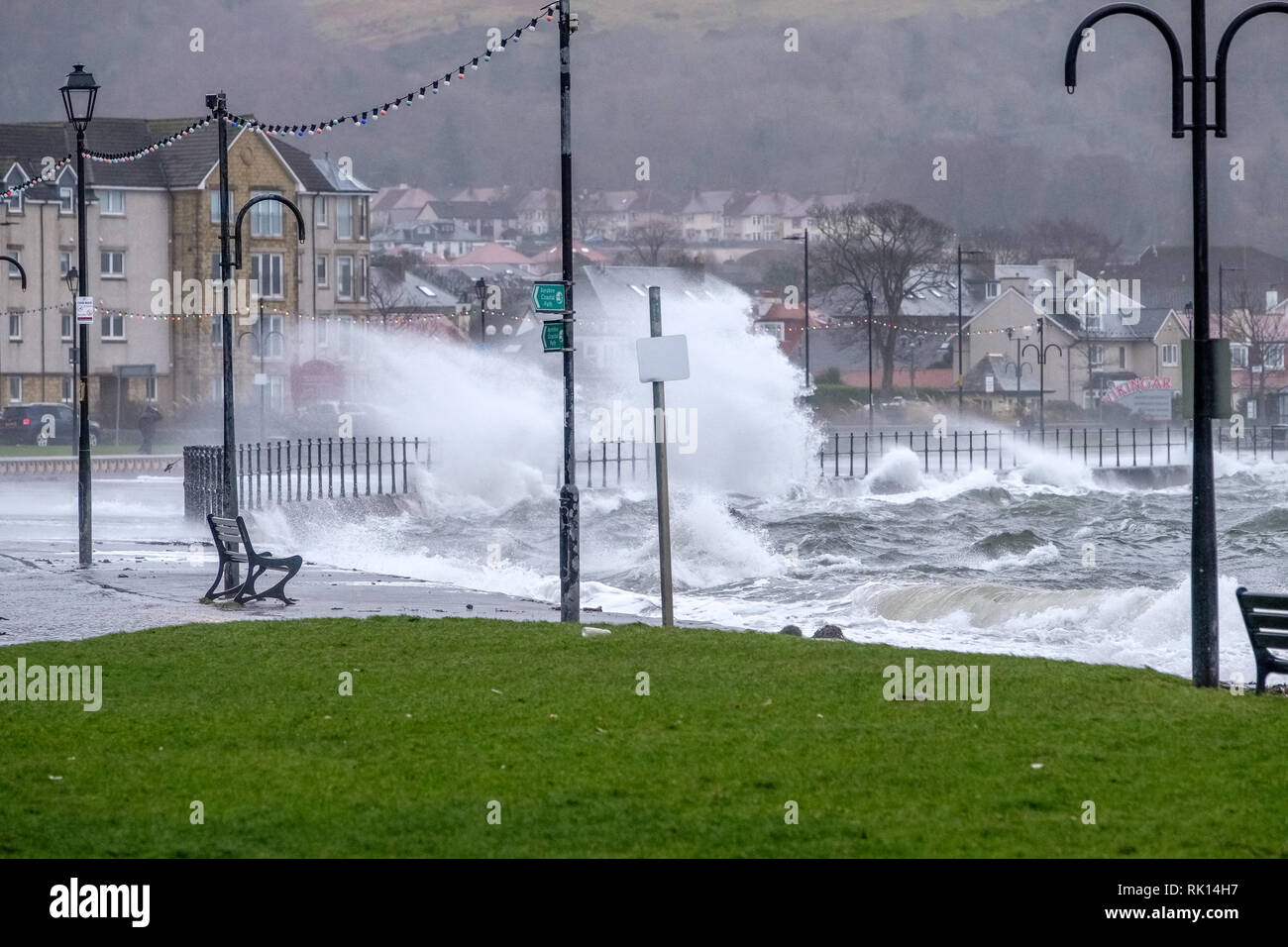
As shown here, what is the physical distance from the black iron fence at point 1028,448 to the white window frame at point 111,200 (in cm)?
3258

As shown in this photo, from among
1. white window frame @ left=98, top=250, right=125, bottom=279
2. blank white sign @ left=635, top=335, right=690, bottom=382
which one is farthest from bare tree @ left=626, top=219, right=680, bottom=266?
blank white sign @ left=635, top=335, right=690, bottom=382

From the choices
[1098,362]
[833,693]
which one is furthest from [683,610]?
[1098,362]

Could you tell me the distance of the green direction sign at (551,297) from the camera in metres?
16.1

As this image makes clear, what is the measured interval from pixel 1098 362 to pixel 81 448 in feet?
277

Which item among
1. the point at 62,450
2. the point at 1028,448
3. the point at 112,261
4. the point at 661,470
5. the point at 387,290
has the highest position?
the point at 387,290

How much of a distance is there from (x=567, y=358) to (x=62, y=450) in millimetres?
45761

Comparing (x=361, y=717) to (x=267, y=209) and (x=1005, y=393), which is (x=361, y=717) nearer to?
(x=267, y=209)

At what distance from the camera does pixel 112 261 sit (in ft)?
248

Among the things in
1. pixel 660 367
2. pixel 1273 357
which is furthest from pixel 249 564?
pixel 1273 357

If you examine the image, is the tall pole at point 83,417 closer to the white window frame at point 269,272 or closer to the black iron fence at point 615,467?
the black iron fence at point 615,467

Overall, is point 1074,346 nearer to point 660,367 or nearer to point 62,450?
point 62,450

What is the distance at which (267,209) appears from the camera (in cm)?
7662

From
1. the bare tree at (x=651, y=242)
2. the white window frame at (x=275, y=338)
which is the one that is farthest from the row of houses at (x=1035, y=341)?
the bare tree at (x=651, y=242)

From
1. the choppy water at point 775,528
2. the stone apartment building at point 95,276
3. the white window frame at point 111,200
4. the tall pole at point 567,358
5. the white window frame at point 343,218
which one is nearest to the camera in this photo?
the tall pole at point 567,358
